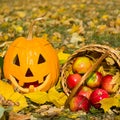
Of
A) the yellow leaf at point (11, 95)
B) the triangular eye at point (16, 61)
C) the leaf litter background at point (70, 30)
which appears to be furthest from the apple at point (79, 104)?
the triangular eye at point (16, 61)

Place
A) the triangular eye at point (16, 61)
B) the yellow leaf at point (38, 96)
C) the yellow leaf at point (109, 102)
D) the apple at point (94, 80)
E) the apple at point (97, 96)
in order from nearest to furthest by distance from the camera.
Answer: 1. the yellow leaf at point (109, 102)
2. the apple at point (97, 96)
3. the yellow leaf at point (38, 96)
4. the apple at point (94, 80)
5. the triangular eye at point (16, 61)

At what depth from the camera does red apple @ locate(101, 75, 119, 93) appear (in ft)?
12.4

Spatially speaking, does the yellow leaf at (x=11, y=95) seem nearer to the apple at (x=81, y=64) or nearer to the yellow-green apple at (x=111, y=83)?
the apple at (x=81, y=64)

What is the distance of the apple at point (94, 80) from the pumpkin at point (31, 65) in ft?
1.20

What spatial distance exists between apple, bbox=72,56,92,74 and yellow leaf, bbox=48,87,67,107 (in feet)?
0.92

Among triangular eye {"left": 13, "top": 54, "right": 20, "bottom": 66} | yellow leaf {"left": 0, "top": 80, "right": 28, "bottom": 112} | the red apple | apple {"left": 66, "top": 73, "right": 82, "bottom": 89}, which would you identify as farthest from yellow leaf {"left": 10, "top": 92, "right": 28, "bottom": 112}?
the red apple

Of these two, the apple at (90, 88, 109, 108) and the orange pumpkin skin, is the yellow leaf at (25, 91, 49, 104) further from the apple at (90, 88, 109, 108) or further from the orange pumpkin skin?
the apple at (90, 88, 109, 108)

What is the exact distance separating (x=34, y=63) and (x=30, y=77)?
142 millimetres

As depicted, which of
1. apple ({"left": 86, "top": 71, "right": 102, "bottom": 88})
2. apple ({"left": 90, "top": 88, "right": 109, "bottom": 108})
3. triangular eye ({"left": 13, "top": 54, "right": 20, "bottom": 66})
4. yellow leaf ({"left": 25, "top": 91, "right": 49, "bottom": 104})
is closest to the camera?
apple ({"left": 90, "top": 88, "right": 109, "bottom": 108})

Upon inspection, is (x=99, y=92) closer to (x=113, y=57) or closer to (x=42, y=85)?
(x=113, y=57)

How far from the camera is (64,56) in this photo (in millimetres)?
4598

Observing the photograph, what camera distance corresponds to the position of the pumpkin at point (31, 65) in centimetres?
393

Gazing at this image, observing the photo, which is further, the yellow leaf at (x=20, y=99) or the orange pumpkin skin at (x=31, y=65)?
the orange pumpkin skin at (x=31, y=65)

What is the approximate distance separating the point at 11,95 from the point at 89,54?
0.94 meters
